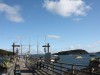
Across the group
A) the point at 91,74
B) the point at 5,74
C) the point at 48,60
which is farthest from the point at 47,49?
the point at 91,74

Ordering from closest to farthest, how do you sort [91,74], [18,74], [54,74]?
[91,74], [54,74], [18,74]

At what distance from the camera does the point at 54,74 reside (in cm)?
2264

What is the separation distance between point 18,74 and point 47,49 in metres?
8.95

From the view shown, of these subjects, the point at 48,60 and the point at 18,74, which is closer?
the point at 18,74

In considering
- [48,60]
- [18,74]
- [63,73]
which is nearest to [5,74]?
[18,74]

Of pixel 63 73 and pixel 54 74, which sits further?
pixel 54 74

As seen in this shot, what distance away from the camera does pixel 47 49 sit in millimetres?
34500

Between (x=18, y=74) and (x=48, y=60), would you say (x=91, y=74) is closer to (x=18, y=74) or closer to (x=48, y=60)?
(x=18, y=74)

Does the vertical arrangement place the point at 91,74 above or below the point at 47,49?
below

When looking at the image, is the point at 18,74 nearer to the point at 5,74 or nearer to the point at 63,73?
the point at 5,74

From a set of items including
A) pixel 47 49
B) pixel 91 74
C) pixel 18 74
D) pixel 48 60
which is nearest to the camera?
pixel 91 74

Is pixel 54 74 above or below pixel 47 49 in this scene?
below

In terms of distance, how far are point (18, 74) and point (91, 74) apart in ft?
47.5

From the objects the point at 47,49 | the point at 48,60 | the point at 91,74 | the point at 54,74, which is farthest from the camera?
the point at 47,49
